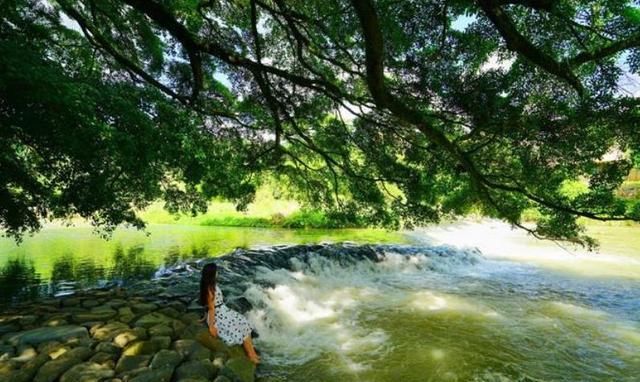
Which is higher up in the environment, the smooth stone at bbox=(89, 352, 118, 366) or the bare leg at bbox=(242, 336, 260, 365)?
the smooth stone at bbox=(89, 352, 118, 366)

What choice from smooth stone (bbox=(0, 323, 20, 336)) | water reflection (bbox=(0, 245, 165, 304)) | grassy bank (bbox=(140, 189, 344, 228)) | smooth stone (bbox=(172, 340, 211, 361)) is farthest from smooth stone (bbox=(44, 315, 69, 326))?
grassy bank (bbox=(140, 189, 344, 228))

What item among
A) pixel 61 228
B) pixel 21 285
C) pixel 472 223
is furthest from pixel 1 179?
pixel 472 223

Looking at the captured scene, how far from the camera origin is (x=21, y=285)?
10.0m

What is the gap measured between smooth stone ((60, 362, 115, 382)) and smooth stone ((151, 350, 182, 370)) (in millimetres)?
440

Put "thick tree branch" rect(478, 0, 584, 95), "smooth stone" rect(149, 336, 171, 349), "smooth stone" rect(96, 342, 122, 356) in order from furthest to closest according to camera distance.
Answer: "smooth stone" rect(149, 336, 171, 349)
"smooth stone" rect(96, 342, 122, 356)
"thick tree branch" rect(478, 0, 584, 95)

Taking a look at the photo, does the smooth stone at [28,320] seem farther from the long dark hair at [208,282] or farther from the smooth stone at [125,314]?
the long dark hair at [208,282]

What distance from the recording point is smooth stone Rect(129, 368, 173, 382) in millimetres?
4113

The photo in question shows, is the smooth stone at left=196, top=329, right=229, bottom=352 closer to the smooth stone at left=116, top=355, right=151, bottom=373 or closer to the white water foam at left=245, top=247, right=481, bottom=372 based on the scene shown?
the smooth stone at left=116, top=355, right=151, bottom=373

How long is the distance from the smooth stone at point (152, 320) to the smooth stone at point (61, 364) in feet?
2.99

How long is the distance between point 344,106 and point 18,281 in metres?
9.79

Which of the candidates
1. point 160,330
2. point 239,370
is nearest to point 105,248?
point 160,330

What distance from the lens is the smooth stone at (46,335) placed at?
4.54 metres

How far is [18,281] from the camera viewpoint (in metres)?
10.5

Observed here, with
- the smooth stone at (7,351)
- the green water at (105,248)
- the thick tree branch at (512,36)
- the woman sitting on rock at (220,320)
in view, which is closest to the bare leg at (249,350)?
the woman sitting on rock at (220,320)
